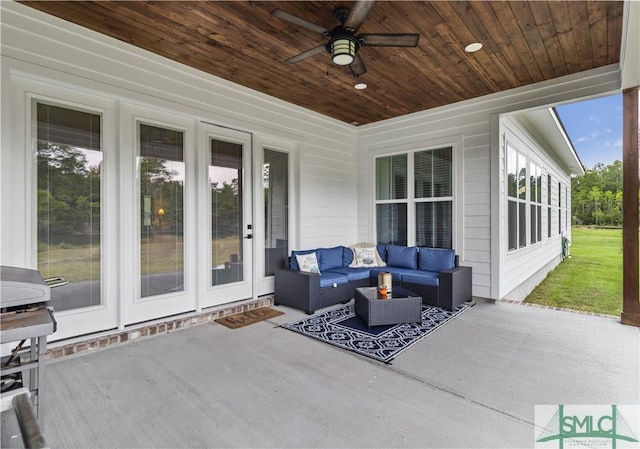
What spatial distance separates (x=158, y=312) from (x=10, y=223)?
1.62m

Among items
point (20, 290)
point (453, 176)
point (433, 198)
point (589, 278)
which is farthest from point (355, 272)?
point (589, 278)

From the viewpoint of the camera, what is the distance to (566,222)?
11516 mm

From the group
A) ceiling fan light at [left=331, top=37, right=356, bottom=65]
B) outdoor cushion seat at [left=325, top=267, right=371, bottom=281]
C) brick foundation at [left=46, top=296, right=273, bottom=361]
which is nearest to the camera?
ceiling fan light at [left=331, top=37, right=356, bottom=65]

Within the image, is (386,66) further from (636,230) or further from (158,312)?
(158,312)

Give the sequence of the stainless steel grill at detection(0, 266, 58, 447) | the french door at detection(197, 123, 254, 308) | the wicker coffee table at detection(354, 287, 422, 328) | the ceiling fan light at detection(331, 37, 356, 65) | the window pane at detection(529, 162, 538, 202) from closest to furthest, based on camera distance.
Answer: the stainless steel grill at detection(0, 266, 58, 447) < the ceiling fan light at detection(331, 37, 356, 65) < the wicker coffee table at detection(354, 287, 422, 328) < the french door at detection(197, 123, 254, 308) < the window pane at detection(529, 162, 538, 202)

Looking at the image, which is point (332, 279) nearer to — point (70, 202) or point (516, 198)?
point (70, 202)

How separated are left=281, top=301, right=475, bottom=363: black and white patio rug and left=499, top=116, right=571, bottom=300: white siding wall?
1410 millimetres

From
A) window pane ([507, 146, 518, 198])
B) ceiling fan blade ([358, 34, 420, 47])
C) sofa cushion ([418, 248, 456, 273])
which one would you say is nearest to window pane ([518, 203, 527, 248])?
window pane ([507, 146, 518, 198])

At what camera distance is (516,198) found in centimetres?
568

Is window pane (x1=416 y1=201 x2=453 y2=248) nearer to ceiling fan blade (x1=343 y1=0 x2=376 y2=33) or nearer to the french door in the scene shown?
the french door

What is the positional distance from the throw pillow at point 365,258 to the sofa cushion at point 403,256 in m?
0.27

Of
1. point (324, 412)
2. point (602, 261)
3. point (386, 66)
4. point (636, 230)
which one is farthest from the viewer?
point (602, 261)

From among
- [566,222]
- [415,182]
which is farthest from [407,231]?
[566,222]

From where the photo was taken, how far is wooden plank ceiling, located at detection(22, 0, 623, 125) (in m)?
2.88
